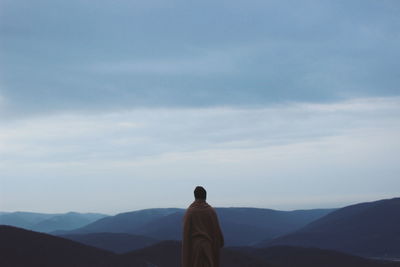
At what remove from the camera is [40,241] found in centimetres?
5056

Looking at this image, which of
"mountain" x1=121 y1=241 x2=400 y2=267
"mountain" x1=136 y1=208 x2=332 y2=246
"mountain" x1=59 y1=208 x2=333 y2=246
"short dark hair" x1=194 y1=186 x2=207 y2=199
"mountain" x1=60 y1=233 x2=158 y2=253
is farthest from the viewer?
"mountain" x1=59 y1=208 x2=333 y2=246

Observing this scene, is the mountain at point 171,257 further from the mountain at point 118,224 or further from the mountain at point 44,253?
the mountain at point 118,224

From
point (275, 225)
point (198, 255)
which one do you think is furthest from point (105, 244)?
point (198, 255)

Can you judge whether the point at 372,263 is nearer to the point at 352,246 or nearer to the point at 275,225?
the point at 352,246

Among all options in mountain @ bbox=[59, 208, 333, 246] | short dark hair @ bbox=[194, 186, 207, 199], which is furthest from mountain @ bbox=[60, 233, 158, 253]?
short dark hair @ bbox=[194, 186, 207, 199]

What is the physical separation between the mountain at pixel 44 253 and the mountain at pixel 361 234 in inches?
1775

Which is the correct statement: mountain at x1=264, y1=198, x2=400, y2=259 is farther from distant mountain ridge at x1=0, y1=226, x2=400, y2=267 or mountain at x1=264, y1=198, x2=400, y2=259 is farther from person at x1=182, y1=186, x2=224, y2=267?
person at x1=182, y1=186, x2=224, y2=267

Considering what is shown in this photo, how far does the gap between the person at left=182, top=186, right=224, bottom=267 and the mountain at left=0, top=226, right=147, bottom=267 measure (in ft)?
117

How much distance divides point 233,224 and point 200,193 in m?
132

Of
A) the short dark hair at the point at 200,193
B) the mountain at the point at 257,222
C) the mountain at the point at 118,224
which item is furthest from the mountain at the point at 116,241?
the short dark hair at the point at 200,193

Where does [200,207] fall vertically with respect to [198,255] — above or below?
above

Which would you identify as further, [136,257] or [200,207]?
[136,257]

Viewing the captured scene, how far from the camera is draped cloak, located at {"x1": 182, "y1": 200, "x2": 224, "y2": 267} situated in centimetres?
1051

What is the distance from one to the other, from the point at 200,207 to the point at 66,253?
41065 mm
